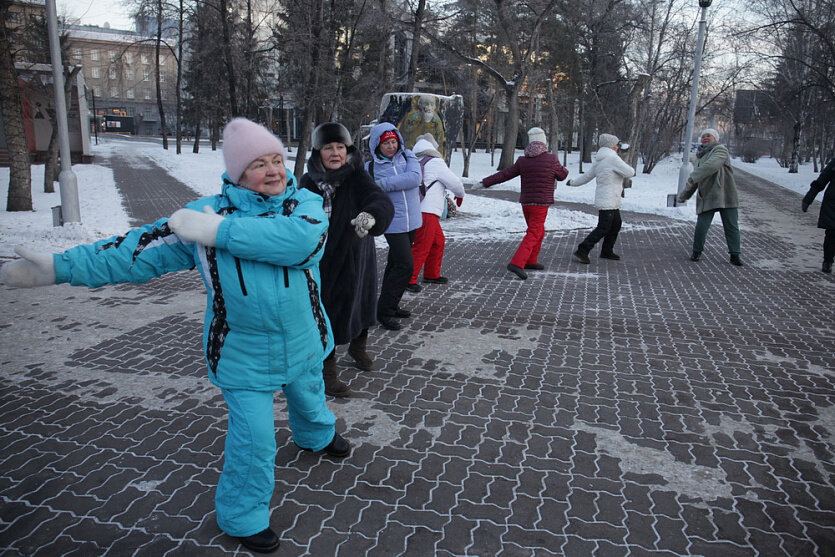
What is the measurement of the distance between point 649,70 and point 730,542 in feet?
101

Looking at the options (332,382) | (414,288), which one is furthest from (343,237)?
(414,288)

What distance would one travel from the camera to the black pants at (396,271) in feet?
17.4

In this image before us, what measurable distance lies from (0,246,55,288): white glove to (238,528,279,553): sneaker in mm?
1277

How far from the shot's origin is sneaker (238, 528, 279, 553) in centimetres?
247

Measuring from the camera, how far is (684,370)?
4.65 m

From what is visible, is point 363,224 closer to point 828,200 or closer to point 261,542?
point 261,542

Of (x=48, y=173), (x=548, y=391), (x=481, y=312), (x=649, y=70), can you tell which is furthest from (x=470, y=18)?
(x=548, y=391)

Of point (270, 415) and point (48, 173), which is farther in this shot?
point (48, 173)

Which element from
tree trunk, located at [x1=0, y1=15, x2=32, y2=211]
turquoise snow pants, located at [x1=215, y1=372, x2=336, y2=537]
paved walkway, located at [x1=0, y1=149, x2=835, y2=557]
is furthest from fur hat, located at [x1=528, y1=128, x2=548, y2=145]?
tree trunk, located at [x1=0, y1=15, x2=32, y2=211]

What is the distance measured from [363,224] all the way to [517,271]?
460cm

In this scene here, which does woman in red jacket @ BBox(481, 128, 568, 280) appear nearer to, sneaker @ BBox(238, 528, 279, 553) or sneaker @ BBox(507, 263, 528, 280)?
sneaker @ BBox(507, 263, 528, 280)

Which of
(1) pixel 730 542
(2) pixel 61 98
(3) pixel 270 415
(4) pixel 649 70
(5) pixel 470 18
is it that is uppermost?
(5) pixel 470 18

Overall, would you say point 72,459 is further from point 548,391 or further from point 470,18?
point 470,18

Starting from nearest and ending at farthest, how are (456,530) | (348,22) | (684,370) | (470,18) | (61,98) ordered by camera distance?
(456,530) → (684,370) → (61,98) → (348,22) → (470,18)
